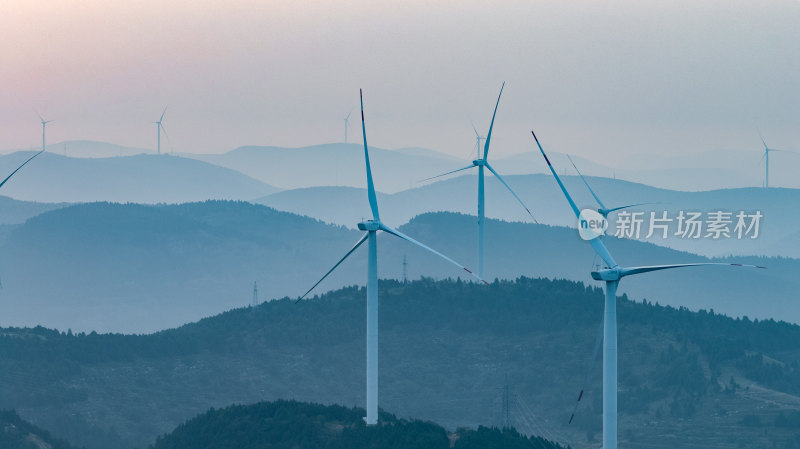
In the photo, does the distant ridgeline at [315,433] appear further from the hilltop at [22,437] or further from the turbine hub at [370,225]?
the turbine hub at [370,225]

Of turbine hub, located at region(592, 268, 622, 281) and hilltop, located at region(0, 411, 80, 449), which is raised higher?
turbine hub, located at region(592, 268, 622, 281)

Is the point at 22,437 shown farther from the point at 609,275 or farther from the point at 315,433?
the point at 609,275

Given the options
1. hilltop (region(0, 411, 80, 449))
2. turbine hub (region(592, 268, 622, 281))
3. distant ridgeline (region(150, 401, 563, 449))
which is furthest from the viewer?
hilltop (region(0, 411, 80, 449))

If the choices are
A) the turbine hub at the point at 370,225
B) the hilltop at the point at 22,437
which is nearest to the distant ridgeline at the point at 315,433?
the hilltop at the point at 22,437

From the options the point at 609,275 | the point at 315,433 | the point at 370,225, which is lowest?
the point at 315,433

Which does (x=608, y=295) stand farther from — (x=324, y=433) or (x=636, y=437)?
(x=636, y=437)

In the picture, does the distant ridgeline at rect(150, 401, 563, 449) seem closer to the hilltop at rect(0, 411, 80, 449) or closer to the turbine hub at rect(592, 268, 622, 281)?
the hilltop at rect(0, 411, 80, 449)

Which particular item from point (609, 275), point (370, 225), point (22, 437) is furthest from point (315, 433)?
point (609, 275)

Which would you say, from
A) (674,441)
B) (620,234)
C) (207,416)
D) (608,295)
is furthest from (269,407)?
(674,441)

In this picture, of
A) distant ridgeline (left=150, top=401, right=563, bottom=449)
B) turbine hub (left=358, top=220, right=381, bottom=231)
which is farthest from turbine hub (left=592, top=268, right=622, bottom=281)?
distant ridgeline (left=150, top=401, right=563, bottom=449)
